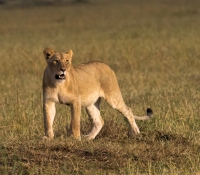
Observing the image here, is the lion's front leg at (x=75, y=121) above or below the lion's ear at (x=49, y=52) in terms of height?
below

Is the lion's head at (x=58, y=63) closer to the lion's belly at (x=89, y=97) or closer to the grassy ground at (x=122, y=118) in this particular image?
the lion's belly at (x=89, y=97)

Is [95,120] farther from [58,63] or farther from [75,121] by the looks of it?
[58,63]

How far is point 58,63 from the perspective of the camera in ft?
21.2

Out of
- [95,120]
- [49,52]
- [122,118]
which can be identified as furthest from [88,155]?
[122,118]

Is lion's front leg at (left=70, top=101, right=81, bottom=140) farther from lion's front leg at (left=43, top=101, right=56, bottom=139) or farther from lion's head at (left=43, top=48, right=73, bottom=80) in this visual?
lion's head at (left=43, top=48, right=73, bottom=80)

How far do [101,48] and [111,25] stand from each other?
1317cm

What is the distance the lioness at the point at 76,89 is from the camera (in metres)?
6.51

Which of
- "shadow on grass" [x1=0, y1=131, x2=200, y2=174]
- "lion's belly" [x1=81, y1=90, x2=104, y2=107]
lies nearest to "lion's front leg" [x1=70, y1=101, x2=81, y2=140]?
"lion's belly" [x1=81, y1=90, x2=104, y2=107]

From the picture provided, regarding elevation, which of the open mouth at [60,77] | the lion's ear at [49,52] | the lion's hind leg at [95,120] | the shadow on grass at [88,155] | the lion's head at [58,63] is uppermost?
the lion's ear at [49,52]

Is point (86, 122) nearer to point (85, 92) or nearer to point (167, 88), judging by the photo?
point (85, 92)

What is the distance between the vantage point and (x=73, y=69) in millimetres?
6914

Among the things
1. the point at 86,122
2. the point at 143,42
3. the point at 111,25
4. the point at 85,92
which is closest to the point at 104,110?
the point at 86,122

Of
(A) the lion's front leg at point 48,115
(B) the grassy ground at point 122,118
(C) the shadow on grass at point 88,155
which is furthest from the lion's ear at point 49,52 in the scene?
(C) the shadow on grass at point 88,155

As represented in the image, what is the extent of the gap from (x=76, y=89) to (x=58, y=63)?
1.26 ft
